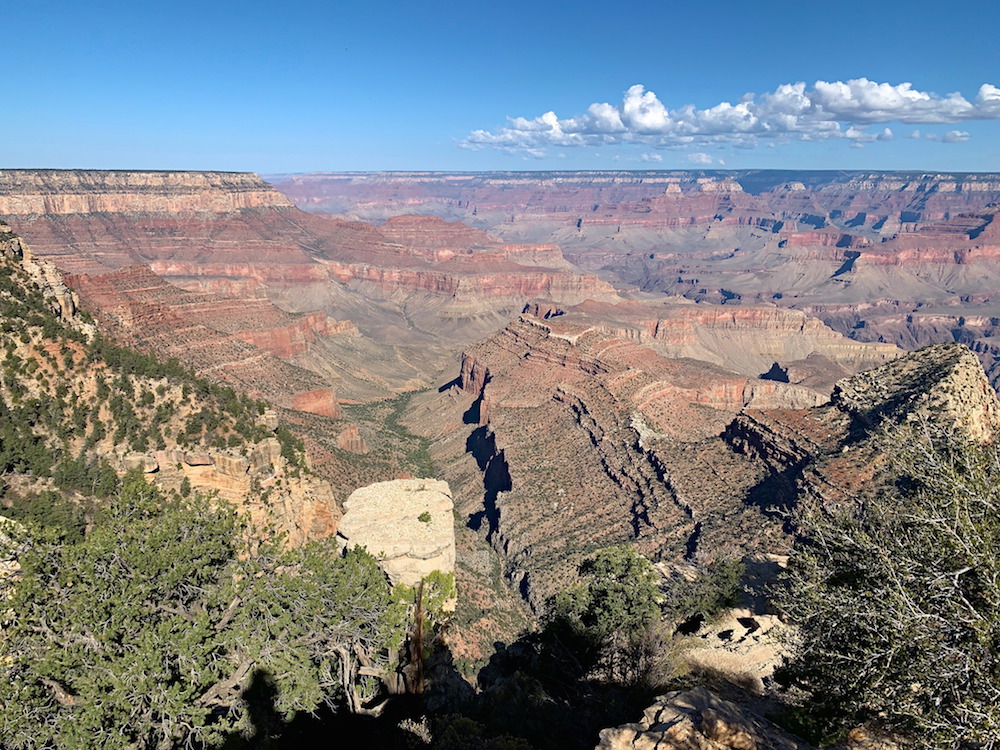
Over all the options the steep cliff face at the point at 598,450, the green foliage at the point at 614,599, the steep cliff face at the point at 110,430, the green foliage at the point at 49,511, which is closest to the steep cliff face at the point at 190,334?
the steep cliff face at the point at 110,430

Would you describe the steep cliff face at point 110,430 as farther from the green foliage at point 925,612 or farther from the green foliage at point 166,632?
the green foliage at point 925,612

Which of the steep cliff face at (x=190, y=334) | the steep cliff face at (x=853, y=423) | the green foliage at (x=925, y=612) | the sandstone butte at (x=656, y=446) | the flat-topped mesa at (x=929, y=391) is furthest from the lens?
the steep cliff face at (x=190, y=334)

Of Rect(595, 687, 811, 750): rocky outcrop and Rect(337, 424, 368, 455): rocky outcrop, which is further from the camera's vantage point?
Rect(337, 424, 368, 455): rocky outcrop

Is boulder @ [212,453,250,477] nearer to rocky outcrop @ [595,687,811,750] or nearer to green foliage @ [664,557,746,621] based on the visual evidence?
green foliage @ [664,557,746,621]

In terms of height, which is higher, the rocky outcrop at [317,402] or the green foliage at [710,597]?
the green foliage at [710,597]

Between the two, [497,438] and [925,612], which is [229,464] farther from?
[497,438]

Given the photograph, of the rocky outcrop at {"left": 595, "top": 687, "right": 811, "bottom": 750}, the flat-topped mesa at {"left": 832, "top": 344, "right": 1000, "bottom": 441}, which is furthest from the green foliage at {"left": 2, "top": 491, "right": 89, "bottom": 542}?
the flat-topped mesa at {"left": 832, "top": 344, "right": 1000, "bottom": 441}

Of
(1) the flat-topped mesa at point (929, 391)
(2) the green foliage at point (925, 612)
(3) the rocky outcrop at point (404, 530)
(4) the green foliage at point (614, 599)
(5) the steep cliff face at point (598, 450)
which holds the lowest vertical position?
(5) the steep cliff face at point (598, 450)
